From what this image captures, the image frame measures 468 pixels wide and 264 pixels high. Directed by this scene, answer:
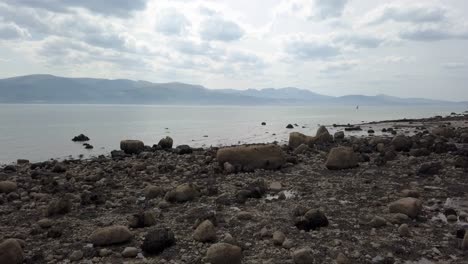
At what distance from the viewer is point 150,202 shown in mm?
11805

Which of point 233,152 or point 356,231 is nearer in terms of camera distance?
point 356,231

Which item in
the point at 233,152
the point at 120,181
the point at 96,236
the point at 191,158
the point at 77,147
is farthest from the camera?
the point at 77,147

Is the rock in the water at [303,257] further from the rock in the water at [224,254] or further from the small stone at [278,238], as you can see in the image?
the rock in the water at [224,254]

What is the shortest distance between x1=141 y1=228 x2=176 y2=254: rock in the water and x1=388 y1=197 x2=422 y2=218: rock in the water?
5.27m

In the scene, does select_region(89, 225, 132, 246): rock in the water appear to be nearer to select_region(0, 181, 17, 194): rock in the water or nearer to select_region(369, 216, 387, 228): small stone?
select_region(369, 216, 387, 228): small stone

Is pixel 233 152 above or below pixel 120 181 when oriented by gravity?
above

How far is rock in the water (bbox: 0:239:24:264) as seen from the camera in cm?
726

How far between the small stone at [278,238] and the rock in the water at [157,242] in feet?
6.57

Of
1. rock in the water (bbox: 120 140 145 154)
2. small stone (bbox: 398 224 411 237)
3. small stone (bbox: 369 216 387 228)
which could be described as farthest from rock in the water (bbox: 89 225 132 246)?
rock in the water (bbox: 120 140 145 154)

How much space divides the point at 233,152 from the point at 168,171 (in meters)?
2.99

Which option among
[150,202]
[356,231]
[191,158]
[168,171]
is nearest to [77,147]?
[191,158]

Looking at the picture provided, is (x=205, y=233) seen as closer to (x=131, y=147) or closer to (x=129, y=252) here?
(x=129, y=252)

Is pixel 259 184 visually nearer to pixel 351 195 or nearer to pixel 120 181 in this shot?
pixel 351 195

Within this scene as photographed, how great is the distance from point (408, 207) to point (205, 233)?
Answer: 4783 mm
